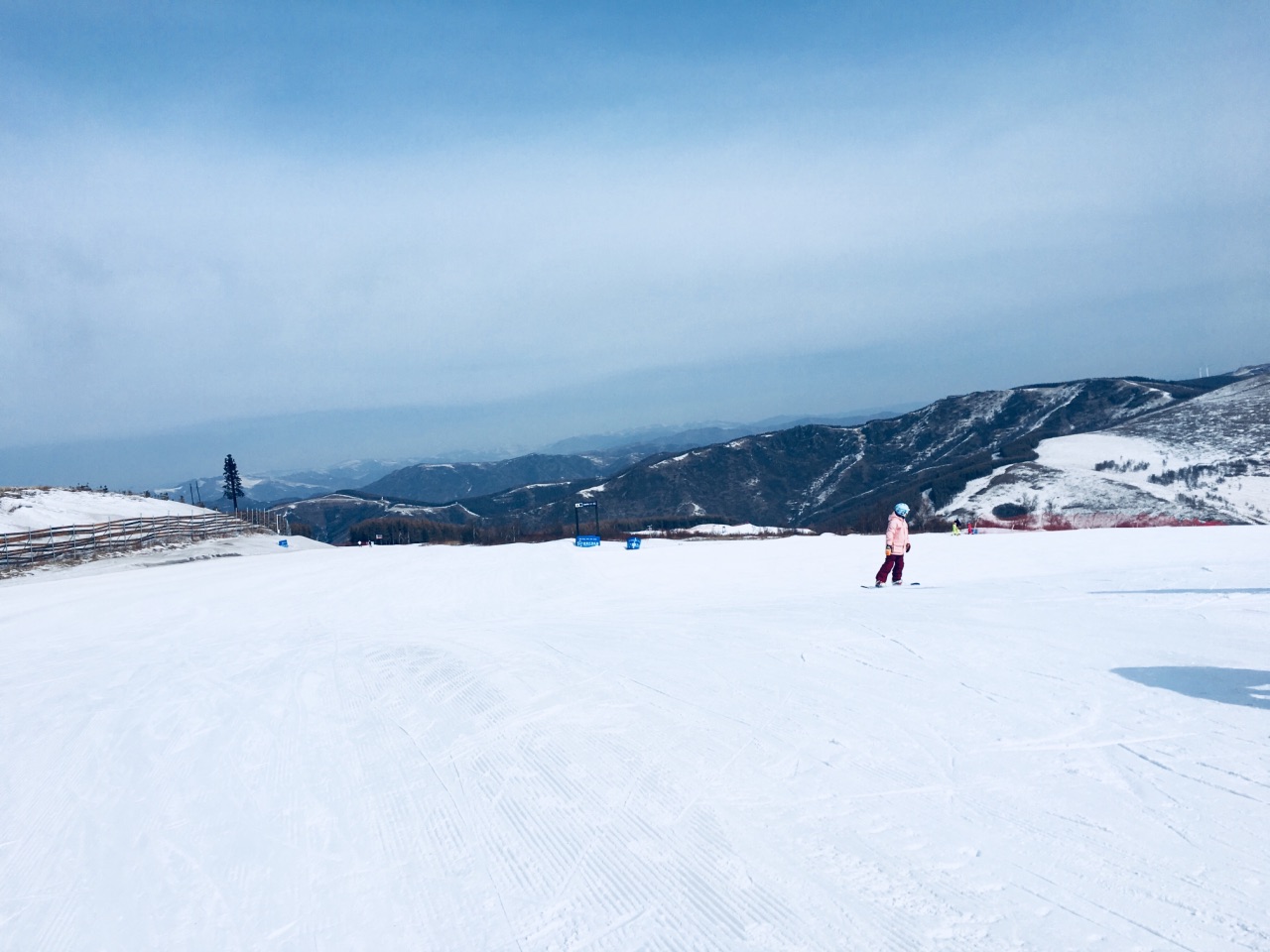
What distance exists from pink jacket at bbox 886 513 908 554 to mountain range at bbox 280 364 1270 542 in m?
70.4

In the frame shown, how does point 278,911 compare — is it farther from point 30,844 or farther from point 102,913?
point 30,844

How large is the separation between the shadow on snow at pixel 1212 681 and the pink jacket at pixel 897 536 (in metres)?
6.68

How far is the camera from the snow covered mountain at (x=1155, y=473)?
217ft

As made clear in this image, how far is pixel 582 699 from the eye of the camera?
7.25 meters

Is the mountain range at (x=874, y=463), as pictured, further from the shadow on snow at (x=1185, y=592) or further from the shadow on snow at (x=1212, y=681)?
the shadow on snow at (x=1212, y=681)

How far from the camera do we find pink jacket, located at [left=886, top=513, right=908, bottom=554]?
1377 cm

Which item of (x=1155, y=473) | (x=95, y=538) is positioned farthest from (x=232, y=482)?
(x=1155, y=473)

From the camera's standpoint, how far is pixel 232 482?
6606 cm

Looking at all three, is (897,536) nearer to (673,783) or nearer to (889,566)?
(889,566)

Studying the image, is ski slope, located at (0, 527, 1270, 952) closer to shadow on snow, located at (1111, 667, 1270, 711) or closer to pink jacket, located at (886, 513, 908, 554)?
shadow on snow, located at (1111, 667, 1270, 711)

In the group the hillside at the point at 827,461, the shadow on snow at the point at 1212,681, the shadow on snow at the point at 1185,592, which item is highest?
the shadow on snow at the point at 1212,681

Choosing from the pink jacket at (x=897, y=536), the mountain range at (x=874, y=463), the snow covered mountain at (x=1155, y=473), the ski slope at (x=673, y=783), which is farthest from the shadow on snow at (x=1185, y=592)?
the mountain range at (x=874, y=463)

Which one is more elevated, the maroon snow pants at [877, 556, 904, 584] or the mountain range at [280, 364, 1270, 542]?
the maroon snow pants at [877, 556, 904, 584]

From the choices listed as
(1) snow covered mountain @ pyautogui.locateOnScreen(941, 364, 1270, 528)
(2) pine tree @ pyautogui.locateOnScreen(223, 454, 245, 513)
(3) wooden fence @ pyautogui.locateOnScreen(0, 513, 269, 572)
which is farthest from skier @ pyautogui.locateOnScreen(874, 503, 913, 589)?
(2) pine tree @ pyautogui.locateOnScreen(223, 454, 245, 513)
